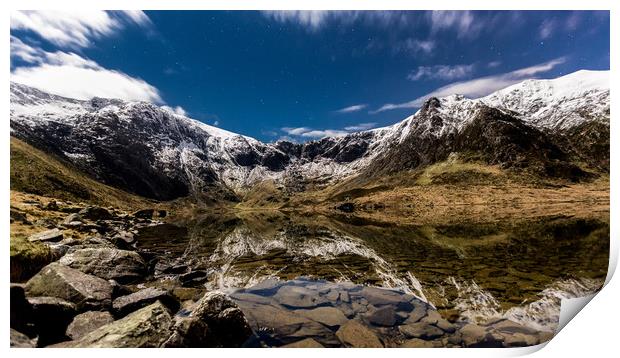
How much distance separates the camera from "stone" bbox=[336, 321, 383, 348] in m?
11.2

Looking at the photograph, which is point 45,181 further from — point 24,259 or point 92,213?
point 24,259

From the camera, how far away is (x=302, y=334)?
38.6 feet

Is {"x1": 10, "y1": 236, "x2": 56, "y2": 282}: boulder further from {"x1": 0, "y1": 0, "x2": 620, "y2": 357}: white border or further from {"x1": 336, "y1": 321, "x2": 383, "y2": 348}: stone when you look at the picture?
{"x1": 336, "y1": 321, "x2": 383, "y2": 348}: stone

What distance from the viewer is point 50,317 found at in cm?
1108

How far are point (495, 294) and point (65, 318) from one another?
55.4 ft

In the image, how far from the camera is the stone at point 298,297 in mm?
15062

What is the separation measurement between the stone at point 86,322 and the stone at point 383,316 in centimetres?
915

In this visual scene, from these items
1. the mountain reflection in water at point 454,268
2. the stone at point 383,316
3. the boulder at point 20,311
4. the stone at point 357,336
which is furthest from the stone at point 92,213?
the stone at point 357,336

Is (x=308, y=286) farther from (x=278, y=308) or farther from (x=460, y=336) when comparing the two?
(x=460, y=336)

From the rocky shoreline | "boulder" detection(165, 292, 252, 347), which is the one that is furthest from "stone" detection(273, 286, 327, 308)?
"boulder" detection(165, 292, 252, 347)

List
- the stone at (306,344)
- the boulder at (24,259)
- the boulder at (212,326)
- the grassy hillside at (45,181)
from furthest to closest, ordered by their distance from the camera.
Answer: the grassy hillside at (45,181) < the boulder at (24,259) < the stone at (306,344) < the boulder at (212,326)

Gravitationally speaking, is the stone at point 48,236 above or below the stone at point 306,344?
above

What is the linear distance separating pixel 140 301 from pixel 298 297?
659 cm

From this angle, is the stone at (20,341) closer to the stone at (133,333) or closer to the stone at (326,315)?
the stone at (133,333)
